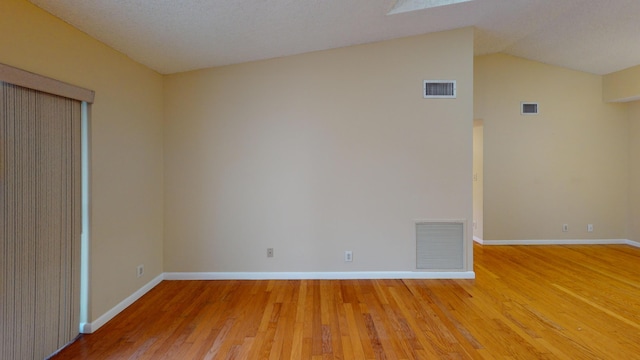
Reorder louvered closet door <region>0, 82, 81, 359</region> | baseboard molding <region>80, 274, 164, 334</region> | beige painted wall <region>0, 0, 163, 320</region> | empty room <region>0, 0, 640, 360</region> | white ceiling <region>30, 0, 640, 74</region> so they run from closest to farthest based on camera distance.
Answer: louvered closet door <region>0, 82, 81, 359</region> < beige painted wall <region>0, 0, 163, 320</region> < empty room <region>0, 0, 640, 360</region> < white ceiling <region>30, 0, 640, 74</region> < baseboard molding <region>80, 274, 164, 334</region>

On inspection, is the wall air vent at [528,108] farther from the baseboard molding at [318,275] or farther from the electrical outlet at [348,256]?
the electrical outlet at [348,256]

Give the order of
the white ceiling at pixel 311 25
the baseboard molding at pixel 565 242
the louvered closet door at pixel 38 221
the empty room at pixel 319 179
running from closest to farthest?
the louvered closet door at pixel 38 221, the empty room at pixel 319 179, the white ceiling at pixel 311 25, the baseboard molding at pixel 565 242

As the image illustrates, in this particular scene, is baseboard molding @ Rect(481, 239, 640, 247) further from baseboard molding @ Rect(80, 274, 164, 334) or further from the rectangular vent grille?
baseboard molding @ Rect(80, 274, 164, 334)

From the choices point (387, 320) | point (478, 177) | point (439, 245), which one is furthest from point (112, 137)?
point (478, 177)

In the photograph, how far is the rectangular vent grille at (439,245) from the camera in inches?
149

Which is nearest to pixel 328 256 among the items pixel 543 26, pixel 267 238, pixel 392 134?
pixel 267 238

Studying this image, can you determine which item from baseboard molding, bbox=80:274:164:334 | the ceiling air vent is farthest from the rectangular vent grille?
baseboard molding, bbox=80:274:164:334

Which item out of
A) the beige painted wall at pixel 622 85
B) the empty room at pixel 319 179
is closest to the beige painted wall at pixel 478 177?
the empty room at pixel 319 179

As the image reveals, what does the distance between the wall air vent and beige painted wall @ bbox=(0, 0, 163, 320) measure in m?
5.55

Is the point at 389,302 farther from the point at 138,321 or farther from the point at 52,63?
the point at 52,63

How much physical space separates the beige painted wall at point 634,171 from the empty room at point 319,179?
4cm

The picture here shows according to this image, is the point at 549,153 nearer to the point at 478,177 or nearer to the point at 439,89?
the point at 478,177

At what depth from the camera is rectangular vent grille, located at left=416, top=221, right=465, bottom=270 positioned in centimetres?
378

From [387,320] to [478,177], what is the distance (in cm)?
372
